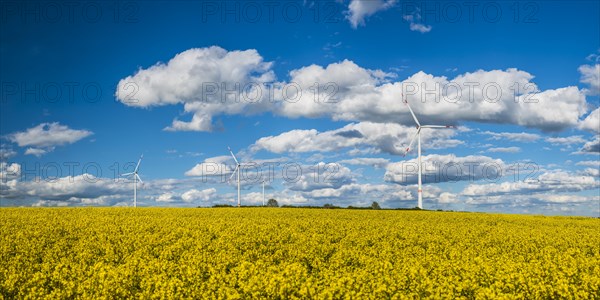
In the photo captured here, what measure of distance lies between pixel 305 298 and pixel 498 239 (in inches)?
870

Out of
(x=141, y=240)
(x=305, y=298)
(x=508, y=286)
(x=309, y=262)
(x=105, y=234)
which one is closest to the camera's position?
(x=305, y=298)

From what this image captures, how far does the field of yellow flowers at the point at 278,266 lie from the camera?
13.6 metres

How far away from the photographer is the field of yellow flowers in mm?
13617

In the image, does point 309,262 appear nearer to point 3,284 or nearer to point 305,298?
point 305,298

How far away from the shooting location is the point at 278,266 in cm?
1703

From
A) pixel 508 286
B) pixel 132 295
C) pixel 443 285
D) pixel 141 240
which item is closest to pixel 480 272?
pixel 508 286

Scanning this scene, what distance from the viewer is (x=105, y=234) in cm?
2828

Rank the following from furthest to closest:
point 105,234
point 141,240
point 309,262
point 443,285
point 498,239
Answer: point 498,239
point 105,234
point 141,240
point 309,262
point 443,285

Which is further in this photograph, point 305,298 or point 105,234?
point 105,234

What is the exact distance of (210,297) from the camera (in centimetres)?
1300

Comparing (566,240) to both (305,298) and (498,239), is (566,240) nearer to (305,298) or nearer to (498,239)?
(498,239)

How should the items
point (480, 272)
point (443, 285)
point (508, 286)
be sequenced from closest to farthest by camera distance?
point (443, 285) < point (508, 286) < point (480, 272)

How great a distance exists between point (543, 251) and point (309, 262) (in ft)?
46.1

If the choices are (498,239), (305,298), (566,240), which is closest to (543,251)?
(498,239)
